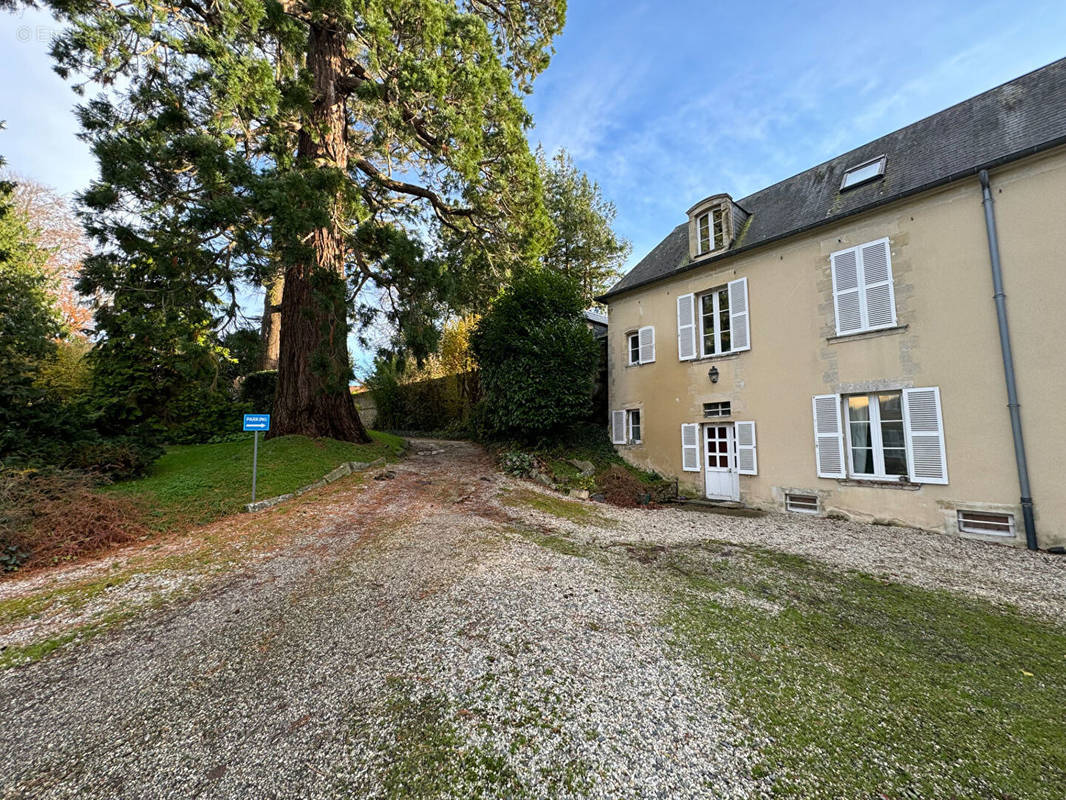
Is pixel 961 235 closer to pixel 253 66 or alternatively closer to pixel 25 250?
pixel 253 66

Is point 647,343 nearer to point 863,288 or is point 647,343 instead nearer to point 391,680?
point 863,288

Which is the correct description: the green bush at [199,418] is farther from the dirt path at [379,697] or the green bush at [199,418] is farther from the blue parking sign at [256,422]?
the dirt path at [379,697]

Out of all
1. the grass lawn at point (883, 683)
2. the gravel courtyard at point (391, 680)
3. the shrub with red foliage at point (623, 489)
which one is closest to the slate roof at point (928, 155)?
the shrub with red foliage at point (623, 489)

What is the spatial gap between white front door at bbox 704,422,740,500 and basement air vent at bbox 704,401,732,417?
0.24 metres

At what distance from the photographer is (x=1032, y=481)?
5.27 metres

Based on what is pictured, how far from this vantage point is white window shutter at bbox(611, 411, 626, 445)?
10.2 meters

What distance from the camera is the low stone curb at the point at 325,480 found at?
19.4ft

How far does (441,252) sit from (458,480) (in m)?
6.54

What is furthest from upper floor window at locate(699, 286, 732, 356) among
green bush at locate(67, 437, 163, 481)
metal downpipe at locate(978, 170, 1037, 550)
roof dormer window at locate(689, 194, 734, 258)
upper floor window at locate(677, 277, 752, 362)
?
green bush at locate(67, 437, 163, 481)

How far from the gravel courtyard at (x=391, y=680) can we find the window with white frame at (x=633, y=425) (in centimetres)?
557

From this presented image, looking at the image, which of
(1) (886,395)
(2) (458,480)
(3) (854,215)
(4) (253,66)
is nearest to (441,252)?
(4) (253,66)

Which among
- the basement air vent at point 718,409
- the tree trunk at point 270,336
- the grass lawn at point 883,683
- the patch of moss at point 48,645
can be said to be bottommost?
the grass lawn at point 883,683

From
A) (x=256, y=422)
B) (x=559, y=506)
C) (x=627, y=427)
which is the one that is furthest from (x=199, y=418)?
(x=627, y=427)

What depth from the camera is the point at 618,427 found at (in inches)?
409
